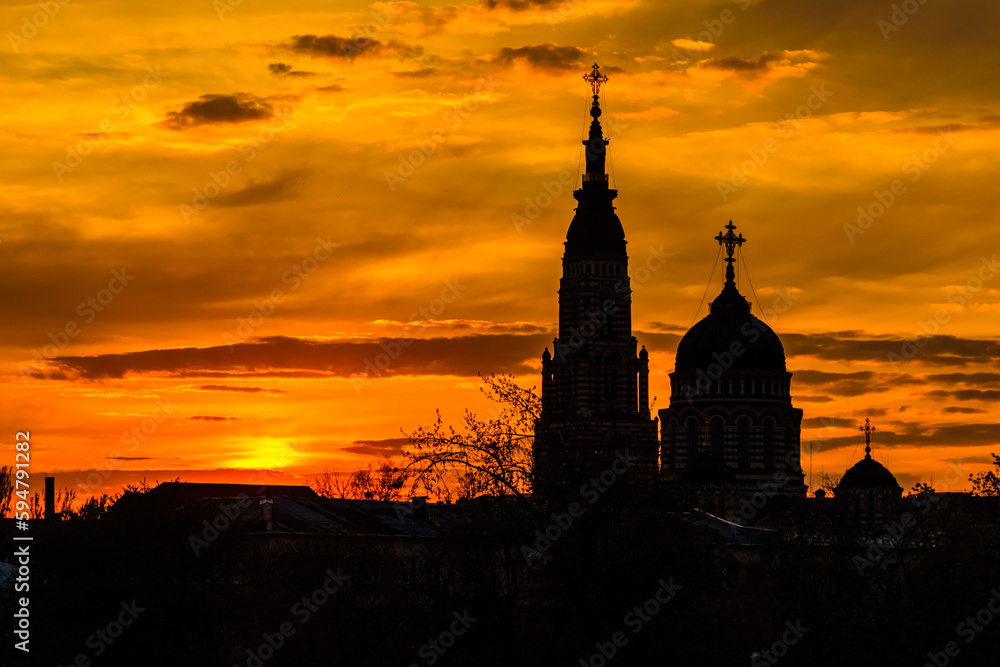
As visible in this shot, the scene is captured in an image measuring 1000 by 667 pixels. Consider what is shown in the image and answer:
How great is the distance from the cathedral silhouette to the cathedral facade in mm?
103

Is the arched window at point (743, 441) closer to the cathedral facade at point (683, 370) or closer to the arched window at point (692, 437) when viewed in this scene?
the cathedral facade at point (683, 370)

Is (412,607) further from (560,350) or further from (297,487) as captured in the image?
(560,350)

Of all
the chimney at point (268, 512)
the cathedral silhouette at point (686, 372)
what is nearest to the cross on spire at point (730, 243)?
the cathedral silhouette at point (686, 372)

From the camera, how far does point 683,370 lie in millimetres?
159875

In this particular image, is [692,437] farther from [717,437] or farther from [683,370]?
[683,370]

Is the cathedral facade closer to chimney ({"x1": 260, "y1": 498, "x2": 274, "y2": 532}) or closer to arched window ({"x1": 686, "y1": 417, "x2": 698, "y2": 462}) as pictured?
arched window ({"x1": 686, "y1": 417, "x2": 698, "y2": 462})

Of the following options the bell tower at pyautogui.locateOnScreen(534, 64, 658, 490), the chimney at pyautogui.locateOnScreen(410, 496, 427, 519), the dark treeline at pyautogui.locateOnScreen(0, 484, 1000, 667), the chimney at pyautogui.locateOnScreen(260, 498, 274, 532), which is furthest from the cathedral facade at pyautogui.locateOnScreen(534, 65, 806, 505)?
the dark treeline at pyautogui.locateOnScreen(0, 484, 1000, 667)

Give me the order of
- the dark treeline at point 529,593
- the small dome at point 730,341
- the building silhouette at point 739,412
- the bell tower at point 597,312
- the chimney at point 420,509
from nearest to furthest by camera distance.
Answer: the dark treeline at point 529,593, the chimney at point 420,509, the bell tower at point 597,312, the building silhouette at point 739,412, the small dome at point 730,341

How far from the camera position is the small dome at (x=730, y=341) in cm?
15725

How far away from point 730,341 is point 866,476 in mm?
20473

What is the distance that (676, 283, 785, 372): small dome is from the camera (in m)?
157

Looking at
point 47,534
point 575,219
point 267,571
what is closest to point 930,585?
point 267,571

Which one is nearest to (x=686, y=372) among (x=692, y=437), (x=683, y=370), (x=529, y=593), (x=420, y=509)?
(x=683, y=370)

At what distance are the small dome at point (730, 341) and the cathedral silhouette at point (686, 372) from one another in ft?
0.35
